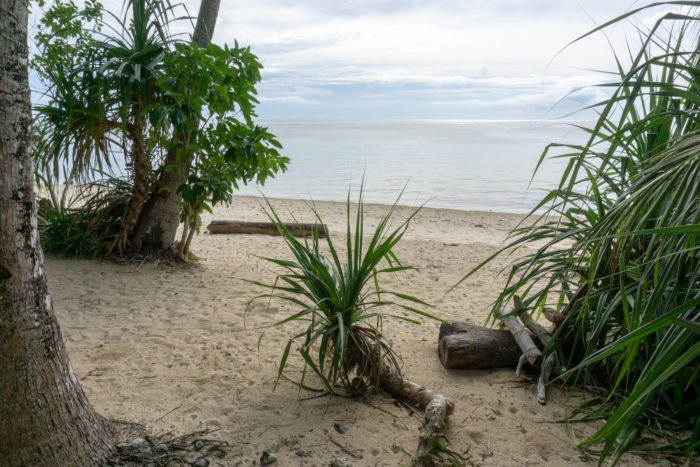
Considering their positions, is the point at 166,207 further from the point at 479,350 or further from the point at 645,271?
the point at 645,271

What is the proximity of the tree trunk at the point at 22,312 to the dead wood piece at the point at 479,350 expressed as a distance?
80.9 inches

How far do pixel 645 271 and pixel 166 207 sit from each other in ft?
14.4

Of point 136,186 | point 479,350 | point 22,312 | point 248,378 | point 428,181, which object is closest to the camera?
point 22,312

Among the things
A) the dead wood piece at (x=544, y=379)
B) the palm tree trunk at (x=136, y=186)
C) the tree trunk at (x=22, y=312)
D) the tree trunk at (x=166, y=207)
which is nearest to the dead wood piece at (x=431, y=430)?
the dead wood piece at (x=544, y=379)

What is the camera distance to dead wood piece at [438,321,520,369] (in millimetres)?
3010

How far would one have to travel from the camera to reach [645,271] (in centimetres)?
178

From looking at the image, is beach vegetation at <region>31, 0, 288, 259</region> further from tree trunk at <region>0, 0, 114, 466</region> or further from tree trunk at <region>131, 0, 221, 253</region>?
tree trunk at <region>0, 0, 114, 466</region>

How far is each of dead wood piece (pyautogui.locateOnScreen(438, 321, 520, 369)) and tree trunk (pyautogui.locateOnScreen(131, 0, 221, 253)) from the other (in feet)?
10.4

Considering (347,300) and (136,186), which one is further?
(136,186)

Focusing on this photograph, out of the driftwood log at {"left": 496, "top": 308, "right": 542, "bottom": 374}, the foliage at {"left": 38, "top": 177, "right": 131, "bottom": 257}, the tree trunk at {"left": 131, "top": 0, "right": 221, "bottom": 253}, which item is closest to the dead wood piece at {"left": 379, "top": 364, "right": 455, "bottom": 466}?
the driftwood log at {"left": 496, "top": 308, "right": 542, "bottom": 374}

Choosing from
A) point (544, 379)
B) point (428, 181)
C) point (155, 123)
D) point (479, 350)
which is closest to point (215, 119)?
point (155, 123)

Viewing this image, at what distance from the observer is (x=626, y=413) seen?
1300mm

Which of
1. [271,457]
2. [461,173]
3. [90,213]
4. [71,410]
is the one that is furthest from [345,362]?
[461,173]

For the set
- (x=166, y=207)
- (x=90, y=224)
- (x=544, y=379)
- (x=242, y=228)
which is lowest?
(x=544, y=379)
